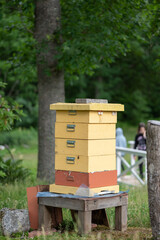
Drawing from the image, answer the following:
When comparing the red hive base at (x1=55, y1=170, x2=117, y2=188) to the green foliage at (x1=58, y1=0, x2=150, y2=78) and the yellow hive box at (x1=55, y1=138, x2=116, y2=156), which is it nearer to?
the yellow hive box at (x1=55, y1=138, x2=116, y2=156)

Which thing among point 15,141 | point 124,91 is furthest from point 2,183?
point 124,91

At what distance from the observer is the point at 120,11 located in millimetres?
9750

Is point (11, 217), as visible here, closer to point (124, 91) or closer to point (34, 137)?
point (34, 137)

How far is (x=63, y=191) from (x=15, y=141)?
17952 mm

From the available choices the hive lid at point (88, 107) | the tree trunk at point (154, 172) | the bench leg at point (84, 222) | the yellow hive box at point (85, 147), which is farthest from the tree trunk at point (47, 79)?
the tree trunk at point (154, 172)

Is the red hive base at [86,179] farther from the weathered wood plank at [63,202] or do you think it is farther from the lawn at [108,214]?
the lawn at [108,214]

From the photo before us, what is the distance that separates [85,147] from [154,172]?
93cm

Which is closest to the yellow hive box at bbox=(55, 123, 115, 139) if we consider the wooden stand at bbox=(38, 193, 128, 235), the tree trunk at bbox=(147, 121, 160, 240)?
the tree trunk at bbox=(147, 121, 160, 240)

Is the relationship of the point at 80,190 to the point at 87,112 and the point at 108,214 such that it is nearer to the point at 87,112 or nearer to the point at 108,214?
the point at 87,112

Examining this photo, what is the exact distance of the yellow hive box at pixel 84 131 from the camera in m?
5.42

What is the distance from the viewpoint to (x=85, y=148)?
5402 millimetres

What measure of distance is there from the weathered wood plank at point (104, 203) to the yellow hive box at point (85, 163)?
39 centimetres

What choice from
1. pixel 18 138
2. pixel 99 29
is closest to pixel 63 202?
pixel 99 29

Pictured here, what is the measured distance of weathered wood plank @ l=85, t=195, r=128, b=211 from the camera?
528cm
